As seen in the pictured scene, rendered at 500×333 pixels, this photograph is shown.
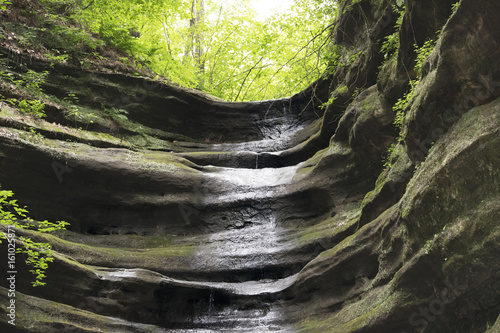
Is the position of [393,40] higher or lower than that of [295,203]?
higher

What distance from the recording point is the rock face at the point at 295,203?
5105 mm

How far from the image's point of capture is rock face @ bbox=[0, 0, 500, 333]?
5105mm

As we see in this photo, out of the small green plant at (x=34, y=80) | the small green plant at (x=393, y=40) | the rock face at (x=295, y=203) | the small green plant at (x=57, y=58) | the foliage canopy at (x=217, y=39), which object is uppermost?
the foliage canopy at (x=217, y=39)

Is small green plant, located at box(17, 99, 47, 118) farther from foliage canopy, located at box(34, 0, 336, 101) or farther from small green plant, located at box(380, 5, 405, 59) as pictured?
small green plant, located at box(380, 5, 405, 59)

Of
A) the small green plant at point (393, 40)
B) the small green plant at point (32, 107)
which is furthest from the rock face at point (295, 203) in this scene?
the small green plant at point (32, 107)


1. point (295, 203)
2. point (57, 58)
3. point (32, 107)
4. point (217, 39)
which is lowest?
point (295, 203)

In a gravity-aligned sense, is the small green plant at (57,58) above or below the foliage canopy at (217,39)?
below

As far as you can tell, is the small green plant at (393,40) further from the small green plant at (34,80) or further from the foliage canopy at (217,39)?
the small green plant at (34,80)

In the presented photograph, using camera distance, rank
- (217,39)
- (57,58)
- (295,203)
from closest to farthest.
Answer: (295,203) → (57,58) → (217,39)

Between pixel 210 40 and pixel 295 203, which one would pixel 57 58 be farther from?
pixel 210 40

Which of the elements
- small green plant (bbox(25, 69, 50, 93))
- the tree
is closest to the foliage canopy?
the tree

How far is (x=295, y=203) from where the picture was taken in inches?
423

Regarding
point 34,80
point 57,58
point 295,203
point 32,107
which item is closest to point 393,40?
point 295,203

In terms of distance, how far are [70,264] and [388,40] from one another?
25.7ft
